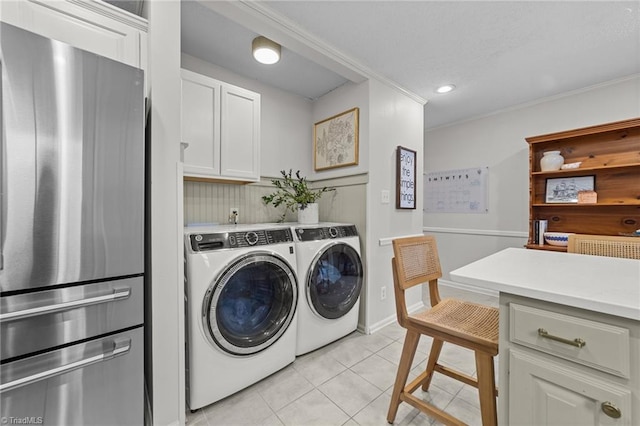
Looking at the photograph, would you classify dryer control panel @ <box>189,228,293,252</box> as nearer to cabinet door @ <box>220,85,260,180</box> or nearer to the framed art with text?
cabinet door @ <box>220,85,260,180</box>

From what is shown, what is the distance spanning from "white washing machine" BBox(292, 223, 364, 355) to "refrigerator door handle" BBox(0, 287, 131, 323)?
1048 millimetres

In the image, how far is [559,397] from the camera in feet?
2.43

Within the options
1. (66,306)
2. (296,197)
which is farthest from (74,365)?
(296,197)

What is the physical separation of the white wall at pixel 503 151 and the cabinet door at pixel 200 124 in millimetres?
2703

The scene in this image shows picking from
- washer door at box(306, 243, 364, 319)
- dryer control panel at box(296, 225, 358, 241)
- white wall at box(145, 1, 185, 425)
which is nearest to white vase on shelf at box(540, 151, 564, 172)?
dryer control panel at box(296, 225, 358, 241)

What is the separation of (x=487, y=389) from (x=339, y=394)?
894 millimetres

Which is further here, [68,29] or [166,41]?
[166,41]

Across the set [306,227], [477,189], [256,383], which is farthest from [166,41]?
[477,189]

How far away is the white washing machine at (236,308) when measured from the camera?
136 cm

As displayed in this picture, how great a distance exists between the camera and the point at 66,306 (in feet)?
2.94

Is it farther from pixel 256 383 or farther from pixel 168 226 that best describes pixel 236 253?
pixel 256 383

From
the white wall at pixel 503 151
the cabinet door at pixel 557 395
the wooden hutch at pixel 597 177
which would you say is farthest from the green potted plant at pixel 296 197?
the wooden hutch at pixel 597 177

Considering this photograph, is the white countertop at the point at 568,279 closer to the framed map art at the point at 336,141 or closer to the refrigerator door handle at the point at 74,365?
the refrigerator door handle at the point at 74,365

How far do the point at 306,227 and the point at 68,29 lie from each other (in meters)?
1.62
